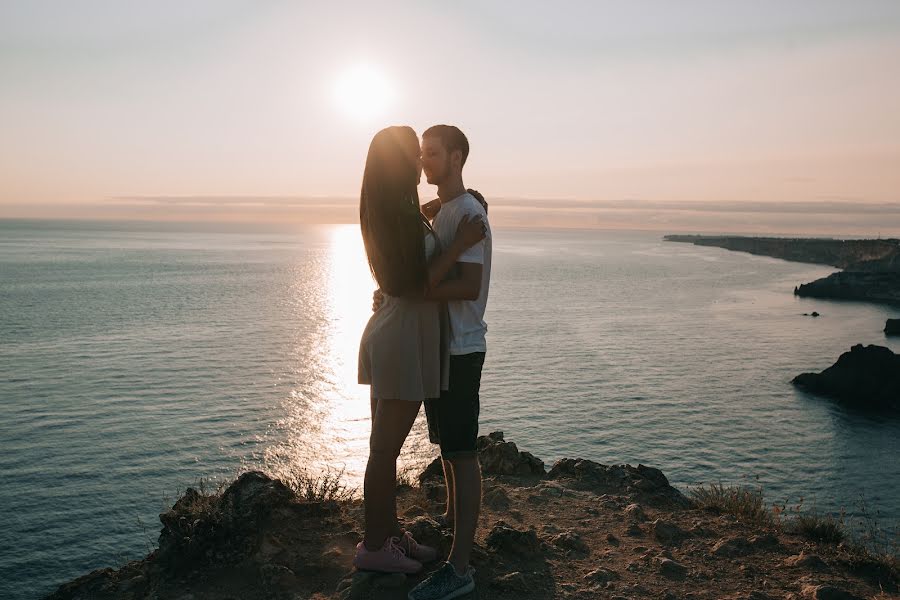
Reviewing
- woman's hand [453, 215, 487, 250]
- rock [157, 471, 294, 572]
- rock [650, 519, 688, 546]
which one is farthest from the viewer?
rock [650, 519, 688, 546]

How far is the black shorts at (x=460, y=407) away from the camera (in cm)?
491

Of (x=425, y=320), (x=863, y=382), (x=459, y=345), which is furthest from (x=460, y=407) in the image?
(x=863, y=382)

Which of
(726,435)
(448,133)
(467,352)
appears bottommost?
(726,435)

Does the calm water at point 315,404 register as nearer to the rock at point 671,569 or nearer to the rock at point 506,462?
the rock at point 506,462

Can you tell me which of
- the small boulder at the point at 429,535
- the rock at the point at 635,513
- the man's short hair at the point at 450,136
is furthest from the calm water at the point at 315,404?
the man's short hair at the point at 450,136

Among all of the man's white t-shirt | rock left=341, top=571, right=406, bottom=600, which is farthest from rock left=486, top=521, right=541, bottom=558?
the man's white t-shirt

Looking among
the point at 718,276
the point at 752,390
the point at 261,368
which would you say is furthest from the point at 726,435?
the point at 718,276

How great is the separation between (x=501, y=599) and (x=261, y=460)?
26.3m

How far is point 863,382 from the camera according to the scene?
145 ft

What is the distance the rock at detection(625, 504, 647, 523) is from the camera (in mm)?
7581

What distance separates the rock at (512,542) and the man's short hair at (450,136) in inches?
138

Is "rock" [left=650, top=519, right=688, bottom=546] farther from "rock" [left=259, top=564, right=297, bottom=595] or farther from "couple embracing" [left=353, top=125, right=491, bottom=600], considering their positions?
"rock" [left=259, top=564, right=297, bottom=595]

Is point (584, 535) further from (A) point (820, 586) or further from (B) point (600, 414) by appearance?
(B) point (600, 414)

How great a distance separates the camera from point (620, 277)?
127 m
